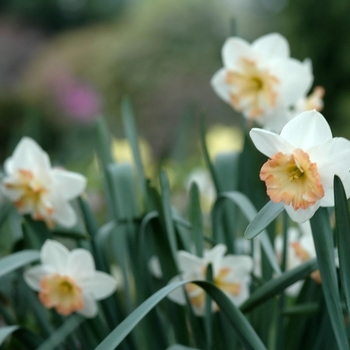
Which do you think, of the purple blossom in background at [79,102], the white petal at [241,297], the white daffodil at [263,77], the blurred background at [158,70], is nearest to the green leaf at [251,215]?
the white petal at [241,297]

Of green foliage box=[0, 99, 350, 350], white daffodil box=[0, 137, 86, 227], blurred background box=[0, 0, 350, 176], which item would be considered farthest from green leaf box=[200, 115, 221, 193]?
blurred background box=[0, 0, 350, 176]

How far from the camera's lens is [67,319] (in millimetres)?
903

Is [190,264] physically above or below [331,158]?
below

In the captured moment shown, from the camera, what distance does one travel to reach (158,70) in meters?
5.42

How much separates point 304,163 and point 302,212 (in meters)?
0.06

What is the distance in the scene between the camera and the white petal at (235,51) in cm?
97

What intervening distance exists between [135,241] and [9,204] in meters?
0.23

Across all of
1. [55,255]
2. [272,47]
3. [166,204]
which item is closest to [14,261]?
[55,255]

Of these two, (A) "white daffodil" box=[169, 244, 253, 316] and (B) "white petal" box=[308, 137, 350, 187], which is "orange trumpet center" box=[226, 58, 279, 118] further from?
(B) "white petal" box=[308, 137, 350, 187]

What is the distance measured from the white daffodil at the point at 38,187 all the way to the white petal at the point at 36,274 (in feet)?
0.32

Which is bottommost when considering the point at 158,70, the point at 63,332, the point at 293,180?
the point at 158,70

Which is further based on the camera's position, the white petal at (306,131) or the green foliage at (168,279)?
the green foliage at (168,279)

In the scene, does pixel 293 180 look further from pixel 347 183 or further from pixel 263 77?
pixel 263 77

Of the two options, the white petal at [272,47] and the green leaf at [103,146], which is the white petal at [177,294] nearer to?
the green leaf at [103,146]
